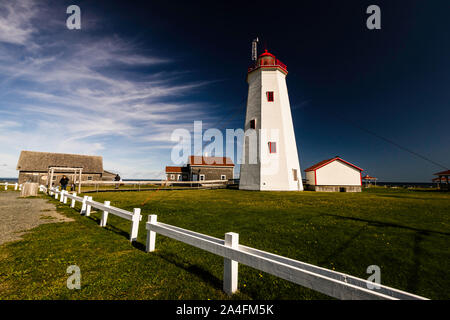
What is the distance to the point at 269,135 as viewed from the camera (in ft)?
75.2

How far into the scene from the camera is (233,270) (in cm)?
306

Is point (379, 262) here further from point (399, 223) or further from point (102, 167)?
point (102, 167)

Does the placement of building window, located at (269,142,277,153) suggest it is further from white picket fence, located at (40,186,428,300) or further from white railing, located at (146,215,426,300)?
white railing, located at (146,215,426,300)

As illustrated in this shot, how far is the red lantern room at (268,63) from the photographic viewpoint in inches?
950

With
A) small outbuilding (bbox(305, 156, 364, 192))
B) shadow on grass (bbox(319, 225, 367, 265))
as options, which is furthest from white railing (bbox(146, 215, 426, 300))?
small outbuilding (bbox(305, 156, 364, 192))

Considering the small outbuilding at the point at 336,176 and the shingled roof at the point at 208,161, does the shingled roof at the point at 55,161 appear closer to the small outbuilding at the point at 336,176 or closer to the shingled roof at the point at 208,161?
the shingled roof at the point at 208,161

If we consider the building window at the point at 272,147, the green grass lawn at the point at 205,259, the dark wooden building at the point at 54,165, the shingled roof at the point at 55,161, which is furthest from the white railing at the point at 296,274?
the shingled roof at the point at 55,161

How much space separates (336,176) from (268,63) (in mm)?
16574

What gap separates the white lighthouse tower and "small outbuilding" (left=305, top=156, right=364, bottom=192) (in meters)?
2.46

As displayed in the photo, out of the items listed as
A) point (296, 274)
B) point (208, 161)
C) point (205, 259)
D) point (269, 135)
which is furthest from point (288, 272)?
point (208, 161)

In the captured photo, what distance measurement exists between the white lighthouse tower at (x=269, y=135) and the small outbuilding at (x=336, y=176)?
2.46m
